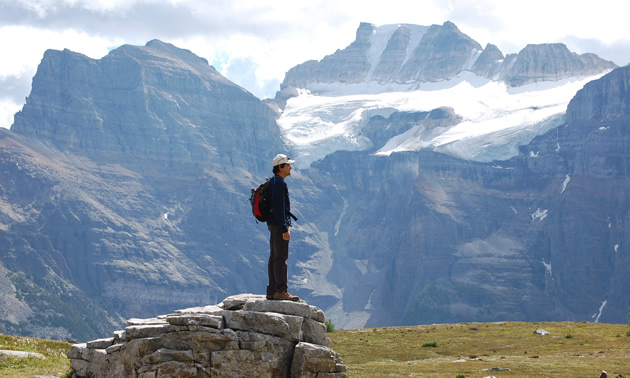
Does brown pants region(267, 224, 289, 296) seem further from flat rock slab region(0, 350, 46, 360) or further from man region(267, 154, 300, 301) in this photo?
flat rock slab region(0, 350, 46, 360)

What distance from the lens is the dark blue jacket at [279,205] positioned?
33.2 meters

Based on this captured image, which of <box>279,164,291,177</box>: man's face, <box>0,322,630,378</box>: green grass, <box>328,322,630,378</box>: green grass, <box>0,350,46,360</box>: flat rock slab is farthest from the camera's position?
<box>328,322,630,378</box>: green grass

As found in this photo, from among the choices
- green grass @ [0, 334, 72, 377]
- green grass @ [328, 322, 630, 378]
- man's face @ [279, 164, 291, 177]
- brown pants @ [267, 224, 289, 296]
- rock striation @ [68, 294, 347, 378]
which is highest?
man's face @ [279, 164, 291, 177]

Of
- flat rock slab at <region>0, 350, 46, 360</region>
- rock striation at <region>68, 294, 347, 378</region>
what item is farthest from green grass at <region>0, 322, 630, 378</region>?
rock striation at <region>68, 294, 347, 378</region>

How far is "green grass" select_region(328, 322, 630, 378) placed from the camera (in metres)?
46.3

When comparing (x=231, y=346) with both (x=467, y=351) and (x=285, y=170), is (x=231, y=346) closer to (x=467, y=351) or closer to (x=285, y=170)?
(x=285, y=170)

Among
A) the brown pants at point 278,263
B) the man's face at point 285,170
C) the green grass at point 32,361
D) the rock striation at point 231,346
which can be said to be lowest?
the green grass at point 32,361

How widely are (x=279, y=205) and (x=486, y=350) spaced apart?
36135 mm

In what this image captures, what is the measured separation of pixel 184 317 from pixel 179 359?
1509 millimetres

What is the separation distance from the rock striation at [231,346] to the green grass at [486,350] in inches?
418

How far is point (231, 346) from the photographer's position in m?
31.1

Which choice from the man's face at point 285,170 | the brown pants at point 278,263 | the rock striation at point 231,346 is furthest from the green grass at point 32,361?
the man's face at point 285,170

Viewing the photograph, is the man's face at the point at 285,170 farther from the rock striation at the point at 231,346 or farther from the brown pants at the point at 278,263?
the rock striation at the point at 231,346

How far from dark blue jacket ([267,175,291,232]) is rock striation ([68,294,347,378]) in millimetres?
2998
